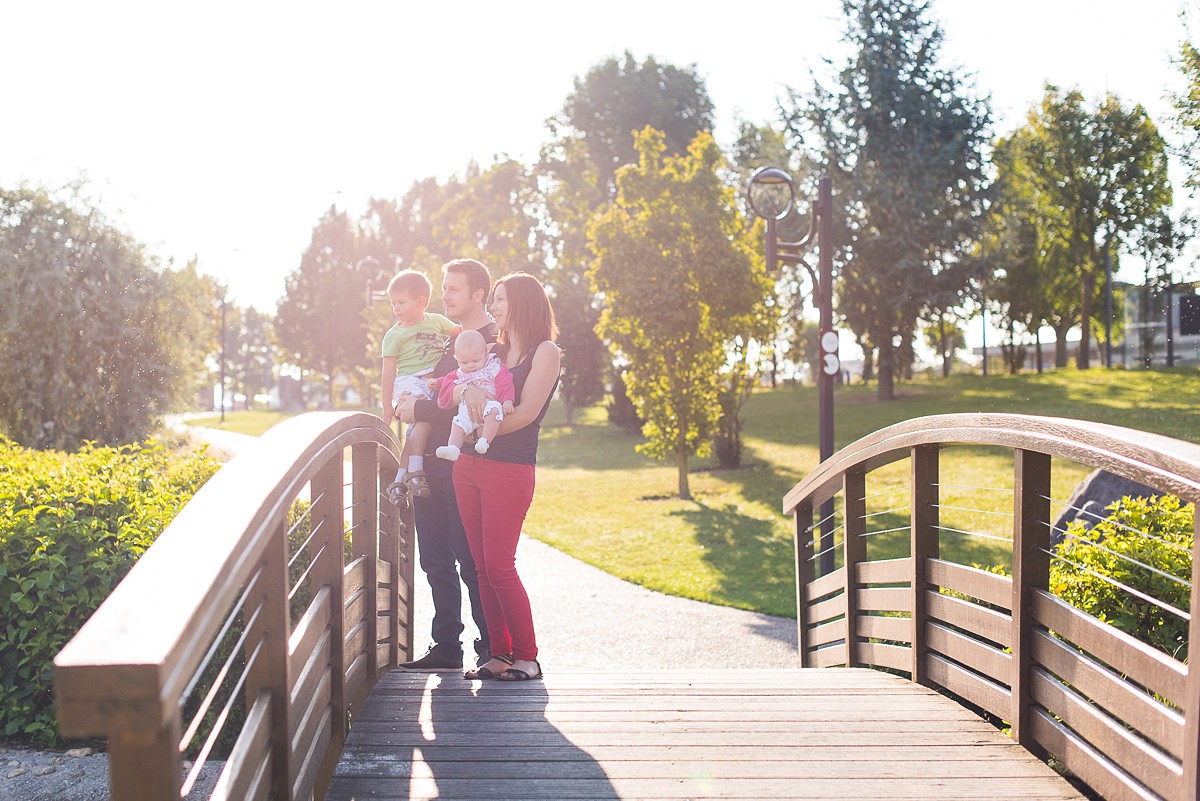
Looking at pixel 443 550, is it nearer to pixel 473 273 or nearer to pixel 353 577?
pixel 353 577

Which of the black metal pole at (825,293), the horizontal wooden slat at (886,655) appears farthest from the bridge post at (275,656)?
the black metal pole at (825,293)

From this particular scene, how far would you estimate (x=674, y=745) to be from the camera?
3455 millimetres

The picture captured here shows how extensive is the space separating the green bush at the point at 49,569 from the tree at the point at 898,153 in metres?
23.3

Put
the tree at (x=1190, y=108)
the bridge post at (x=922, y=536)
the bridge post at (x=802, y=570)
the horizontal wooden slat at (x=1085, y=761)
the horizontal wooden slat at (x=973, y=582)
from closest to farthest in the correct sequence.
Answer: the horizontal wooden slat at (x=1085, y=761), the horizontal wooden slat at (x=973, y=582), the bridge post at (x=922, y=536), the bridge post at (x=802, y=570), the tree at (x=1190, y=108)

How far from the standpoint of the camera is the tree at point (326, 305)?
57.1 meters

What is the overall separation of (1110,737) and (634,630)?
622 cm

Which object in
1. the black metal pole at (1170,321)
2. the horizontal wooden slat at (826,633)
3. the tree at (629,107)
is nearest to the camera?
the horizontal wooden slat at (826,633)

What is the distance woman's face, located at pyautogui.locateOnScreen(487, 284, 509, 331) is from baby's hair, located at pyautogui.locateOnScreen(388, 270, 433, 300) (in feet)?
2.77

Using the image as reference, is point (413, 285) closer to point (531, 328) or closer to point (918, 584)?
point (531, 328)

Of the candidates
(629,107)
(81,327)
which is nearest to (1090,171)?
(629,107)

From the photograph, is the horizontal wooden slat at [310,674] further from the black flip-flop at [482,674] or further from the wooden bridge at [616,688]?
the black flip-flop at [482,674]

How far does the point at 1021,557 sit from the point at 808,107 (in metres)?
26.5

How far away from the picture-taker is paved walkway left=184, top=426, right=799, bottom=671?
7.96 metres

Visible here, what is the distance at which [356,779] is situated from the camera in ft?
10.2
